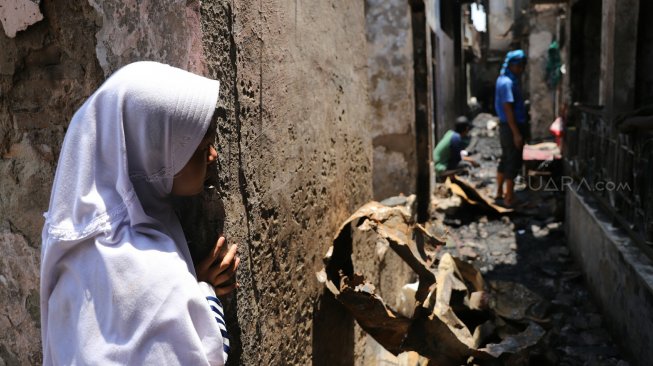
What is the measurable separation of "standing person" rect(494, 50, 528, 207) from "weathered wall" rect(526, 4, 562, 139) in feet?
25.2

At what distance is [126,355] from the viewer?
119 cm

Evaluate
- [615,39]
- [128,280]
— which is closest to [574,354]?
[615,39]

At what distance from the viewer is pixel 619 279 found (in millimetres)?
4230

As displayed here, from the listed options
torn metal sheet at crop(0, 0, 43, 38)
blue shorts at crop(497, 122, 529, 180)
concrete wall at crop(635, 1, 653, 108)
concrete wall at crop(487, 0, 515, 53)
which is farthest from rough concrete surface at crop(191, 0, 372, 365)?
concrete wall at crop(487, 0, 515, 53)

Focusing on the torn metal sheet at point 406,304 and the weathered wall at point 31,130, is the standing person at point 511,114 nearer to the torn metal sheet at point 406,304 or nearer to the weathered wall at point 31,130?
the torn metal sheet at point 406,304

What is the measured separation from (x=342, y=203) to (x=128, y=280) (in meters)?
1.71

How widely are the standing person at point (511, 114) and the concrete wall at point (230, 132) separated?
6014mm

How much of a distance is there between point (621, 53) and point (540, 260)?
Result: 2.30 meters

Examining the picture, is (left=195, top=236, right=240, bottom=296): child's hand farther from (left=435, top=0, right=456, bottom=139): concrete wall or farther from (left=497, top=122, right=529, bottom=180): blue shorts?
(left=435, top=0, right=456, bottom=139): concrete wall

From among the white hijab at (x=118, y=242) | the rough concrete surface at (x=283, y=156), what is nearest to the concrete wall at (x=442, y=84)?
the rough concrete surface at (x=283, y=156)

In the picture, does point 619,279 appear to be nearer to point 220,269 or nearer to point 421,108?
point 220,269

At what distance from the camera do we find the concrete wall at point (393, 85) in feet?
23.3

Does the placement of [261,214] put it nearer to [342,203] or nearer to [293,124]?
[293,124]

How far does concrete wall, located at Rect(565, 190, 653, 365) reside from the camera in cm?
364
